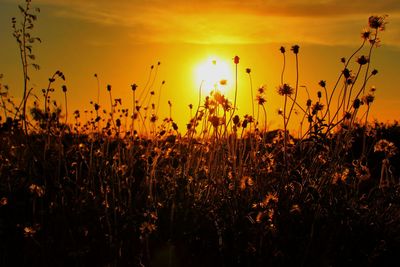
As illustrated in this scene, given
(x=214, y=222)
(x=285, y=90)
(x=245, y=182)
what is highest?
(x=285, y=90)

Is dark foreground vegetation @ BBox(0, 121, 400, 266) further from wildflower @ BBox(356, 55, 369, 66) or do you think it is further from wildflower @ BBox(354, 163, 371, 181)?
wildflower @ BBox(356, 55, 369, 66)

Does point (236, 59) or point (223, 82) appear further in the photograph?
point (223, 82)

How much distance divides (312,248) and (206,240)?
77 centimetres

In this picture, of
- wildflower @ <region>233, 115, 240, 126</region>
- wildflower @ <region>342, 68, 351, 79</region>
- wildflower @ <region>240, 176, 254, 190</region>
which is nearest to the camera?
wildflower @ <region>240, 176, 254, 190</region>

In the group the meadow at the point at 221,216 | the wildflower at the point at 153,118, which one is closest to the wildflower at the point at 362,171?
the meadow at the point at 221,216

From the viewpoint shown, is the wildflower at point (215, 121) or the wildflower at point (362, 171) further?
the wildflower at point (215, 121)

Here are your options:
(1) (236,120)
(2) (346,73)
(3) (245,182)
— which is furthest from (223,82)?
(3) (245,182)

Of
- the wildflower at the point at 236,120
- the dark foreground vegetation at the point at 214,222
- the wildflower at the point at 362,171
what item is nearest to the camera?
the dark foreground vegetation at the point at 214,222

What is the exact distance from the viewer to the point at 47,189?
5.18 meters

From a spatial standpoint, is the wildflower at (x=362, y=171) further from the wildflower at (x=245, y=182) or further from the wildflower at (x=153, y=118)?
the wildflower at (x=153, y=118)

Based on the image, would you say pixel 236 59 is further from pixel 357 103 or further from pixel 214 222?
pixel 214 222

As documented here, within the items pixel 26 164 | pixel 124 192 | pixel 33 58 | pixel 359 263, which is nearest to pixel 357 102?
pixel 359 263

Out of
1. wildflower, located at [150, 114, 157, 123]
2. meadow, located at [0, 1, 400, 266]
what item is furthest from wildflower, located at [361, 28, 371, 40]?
wildflower, located at [150, 114, 157, 123]

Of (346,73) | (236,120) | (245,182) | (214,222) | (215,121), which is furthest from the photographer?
(236,120)
